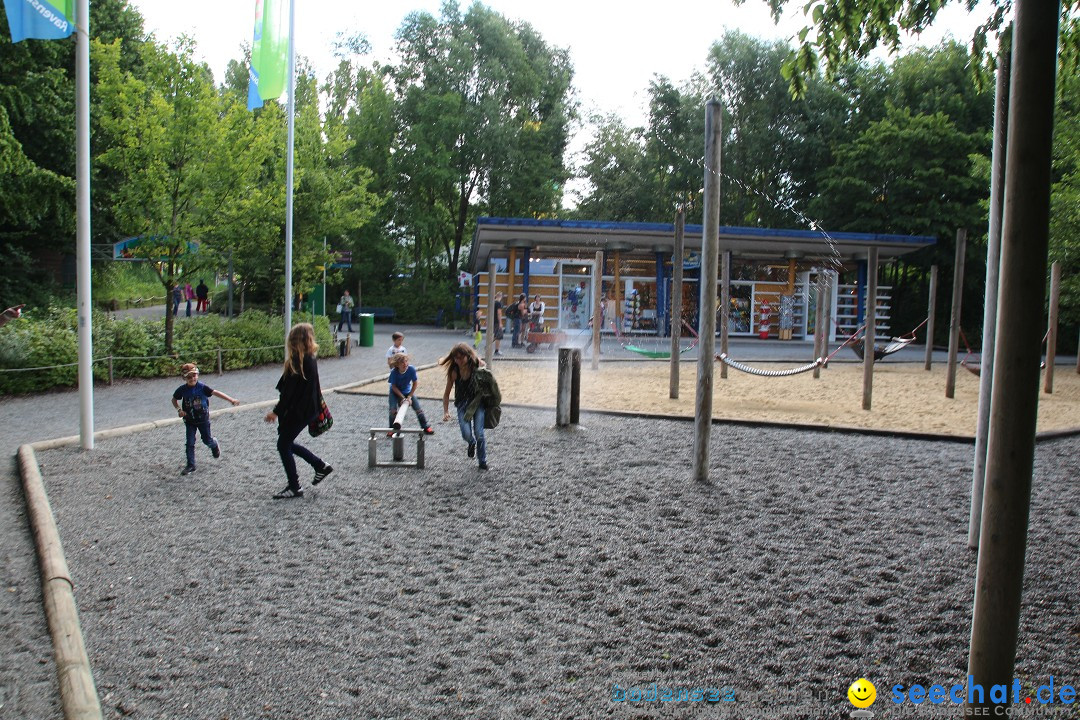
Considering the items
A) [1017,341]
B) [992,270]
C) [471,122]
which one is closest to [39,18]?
[992,270]

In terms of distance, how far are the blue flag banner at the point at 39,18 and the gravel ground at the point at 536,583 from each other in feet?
15.0

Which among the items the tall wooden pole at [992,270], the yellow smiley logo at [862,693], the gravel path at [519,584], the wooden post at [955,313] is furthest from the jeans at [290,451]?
the wooden post at [955,313]

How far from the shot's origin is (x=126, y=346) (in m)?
18.0

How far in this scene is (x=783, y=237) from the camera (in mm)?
31688

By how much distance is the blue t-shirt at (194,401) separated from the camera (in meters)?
8.95

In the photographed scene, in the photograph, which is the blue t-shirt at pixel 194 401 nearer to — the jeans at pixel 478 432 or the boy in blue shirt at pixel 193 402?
the boy in blue shirt at pixel 193 402

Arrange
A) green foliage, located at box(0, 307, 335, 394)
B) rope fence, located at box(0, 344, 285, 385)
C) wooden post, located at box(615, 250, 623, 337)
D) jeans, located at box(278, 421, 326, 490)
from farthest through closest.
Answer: wooden post, located at box(615, 250, 623, 337), green foliage, located at box(0, 307, 335, 394), rope fence, located at box(0, 344, 285, 385), jeans, located at box(278, 421, 326, 490)

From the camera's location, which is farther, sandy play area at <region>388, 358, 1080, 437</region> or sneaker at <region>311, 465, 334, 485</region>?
sandy play area at <region>388, 358, 1080, 437</region>

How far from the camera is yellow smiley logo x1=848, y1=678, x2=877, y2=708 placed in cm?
369

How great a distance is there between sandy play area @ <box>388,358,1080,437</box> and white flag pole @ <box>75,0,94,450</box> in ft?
19.7

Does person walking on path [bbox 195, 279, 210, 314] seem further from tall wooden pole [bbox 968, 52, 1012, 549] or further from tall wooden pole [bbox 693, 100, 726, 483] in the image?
tall wooden pole [bbox 968, 52, 1012, 549]

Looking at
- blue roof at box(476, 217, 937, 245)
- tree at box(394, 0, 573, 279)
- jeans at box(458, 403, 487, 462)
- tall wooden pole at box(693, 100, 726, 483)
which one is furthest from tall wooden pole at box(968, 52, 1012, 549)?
tree at box(394, 0, 573, 279)

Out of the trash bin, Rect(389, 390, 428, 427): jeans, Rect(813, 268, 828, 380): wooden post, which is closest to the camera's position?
Rect(389, 390, 428, 427): jeans

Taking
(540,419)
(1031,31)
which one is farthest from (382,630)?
(540,419)
